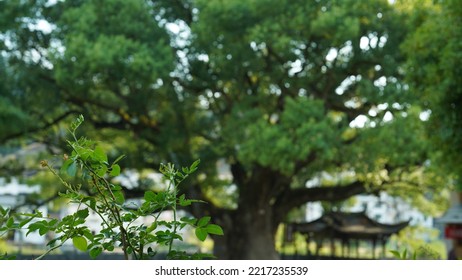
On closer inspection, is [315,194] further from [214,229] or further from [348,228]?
[214,229]

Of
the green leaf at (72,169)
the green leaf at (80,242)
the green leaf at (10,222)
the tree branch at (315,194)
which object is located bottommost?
the green leaf at (80,242)

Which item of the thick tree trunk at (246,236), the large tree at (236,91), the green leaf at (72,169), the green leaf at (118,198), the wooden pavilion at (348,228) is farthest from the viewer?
the wooden pavilion at (348,228)

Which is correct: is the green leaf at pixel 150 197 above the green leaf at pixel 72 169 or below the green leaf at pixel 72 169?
below

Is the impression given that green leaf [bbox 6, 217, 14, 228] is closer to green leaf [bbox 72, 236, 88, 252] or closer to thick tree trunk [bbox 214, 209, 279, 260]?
green leaf [bbox 72, 236, 88, 252]

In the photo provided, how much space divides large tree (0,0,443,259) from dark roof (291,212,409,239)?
1167mm

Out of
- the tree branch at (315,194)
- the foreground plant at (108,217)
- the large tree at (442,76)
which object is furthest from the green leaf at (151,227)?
the tree branch at (315,194)

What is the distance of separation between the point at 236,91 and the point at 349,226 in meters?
5.12

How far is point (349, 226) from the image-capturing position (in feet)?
62.3

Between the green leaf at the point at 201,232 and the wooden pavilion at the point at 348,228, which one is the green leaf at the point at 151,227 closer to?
the green leaf at the point at 201,232

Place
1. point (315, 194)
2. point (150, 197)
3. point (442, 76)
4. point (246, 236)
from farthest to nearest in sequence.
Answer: point (315, 194), point (246, 236), point (442, 76), point (150, 197)

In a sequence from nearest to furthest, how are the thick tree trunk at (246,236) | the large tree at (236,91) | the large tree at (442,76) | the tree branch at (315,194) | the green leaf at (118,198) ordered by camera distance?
the green leaf at (118,198) < the large tree at (442,76) < the large tree at (236,91) < the thick tree trunk at (246,236) < the tree branch at (315,194)

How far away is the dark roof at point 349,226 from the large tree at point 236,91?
1.17 m

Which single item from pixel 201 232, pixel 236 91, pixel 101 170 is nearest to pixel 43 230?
pixel 101 170

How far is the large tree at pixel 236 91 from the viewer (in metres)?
13.9
